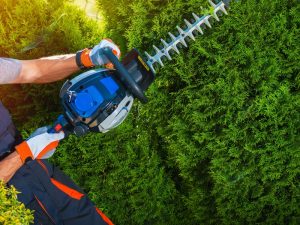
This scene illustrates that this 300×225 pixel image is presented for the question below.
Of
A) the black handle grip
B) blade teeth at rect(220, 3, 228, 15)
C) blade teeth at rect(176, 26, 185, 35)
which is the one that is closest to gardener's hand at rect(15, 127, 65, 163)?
the black handle grip

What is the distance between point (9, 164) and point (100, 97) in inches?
31.5

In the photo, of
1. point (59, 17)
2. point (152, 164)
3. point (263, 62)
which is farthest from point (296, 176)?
point (59, 17)

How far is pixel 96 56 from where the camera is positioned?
Result: 8.99 ft

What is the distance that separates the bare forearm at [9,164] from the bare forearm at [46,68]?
0.62 metres

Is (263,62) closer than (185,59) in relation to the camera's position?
Yes

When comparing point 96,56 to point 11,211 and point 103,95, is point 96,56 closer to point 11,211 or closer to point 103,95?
point 103,95

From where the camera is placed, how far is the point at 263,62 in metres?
2.94

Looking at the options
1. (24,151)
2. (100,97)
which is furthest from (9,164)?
(100,97)

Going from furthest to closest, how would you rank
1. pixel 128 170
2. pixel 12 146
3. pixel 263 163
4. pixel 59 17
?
pixel 128 170 < pixel 59 17 < pixel 263 163 < pixel 12 146

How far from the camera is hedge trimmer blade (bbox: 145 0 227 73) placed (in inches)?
114

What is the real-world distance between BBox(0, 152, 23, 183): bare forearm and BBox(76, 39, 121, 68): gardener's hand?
0.85 meters

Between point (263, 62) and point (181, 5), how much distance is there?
83 centimetres

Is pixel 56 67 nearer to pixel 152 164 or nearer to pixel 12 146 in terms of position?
pixel 12 146

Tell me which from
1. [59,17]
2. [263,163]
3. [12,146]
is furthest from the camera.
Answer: [59,17]
